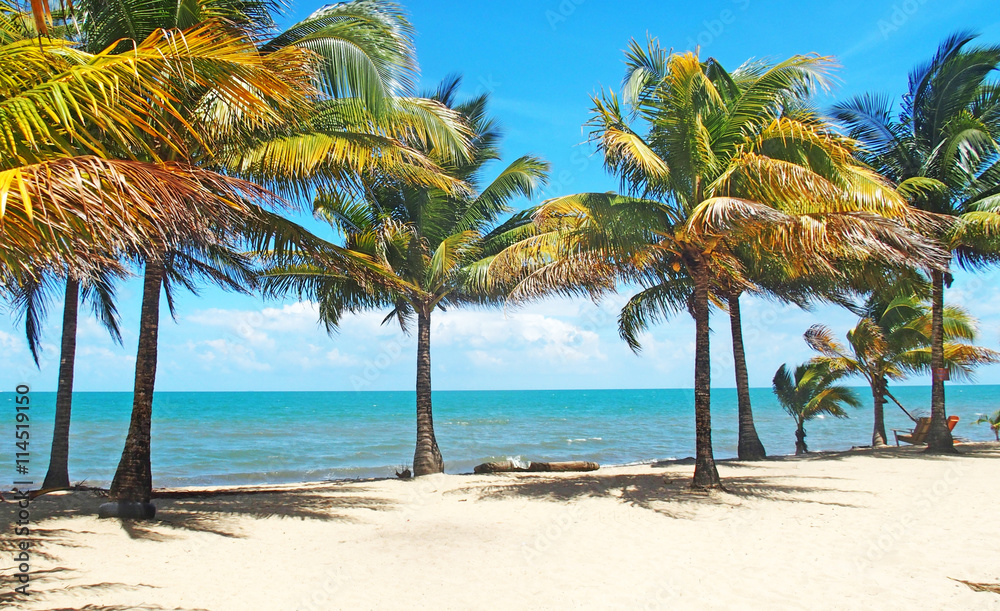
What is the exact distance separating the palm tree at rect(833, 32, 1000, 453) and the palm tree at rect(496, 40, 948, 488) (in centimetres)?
482

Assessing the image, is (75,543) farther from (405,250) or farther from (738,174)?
(738,174)

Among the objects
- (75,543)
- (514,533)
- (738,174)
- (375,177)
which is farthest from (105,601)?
(738,174)

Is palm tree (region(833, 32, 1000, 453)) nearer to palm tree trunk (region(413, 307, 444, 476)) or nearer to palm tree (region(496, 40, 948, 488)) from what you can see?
palm tree (region(496, 40, 948, 488))

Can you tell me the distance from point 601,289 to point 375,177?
4.76 metres

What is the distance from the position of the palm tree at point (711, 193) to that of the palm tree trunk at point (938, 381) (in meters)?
6.67

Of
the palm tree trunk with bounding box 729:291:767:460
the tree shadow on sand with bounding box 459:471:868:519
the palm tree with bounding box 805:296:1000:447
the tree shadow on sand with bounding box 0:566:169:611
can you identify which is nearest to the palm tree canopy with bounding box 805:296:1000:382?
the palm tree with bounding box 805:296:1000:447

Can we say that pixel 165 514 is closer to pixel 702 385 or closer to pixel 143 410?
pixel 143 410

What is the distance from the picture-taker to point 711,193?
8.96 metres

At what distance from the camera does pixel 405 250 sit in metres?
13.6

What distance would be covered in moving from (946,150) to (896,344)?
6.40 meters

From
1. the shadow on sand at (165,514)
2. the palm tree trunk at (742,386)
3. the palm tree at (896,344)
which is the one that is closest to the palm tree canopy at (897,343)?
the palm tree at (896,344)

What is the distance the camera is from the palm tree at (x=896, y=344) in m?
17.5

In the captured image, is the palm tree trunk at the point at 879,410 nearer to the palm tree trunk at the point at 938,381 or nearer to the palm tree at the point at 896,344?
the palm tree at the point at 896,344

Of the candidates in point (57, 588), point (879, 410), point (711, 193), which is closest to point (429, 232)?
point (711, 193)
